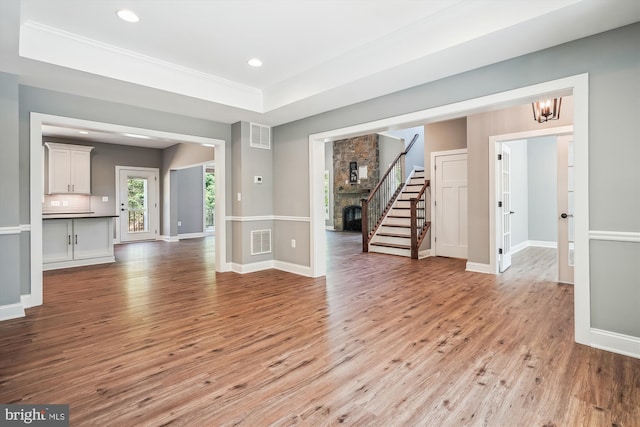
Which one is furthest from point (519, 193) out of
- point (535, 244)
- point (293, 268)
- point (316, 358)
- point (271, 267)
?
point (316, 358)

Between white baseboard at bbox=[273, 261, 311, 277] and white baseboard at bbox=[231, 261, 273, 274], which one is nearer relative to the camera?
white baseboard at bbox=[273, 261, 311, 277]

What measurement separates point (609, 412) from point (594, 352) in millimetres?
873

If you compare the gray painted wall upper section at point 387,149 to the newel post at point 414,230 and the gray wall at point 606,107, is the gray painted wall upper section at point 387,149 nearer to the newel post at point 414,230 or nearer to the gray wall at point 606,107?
the newel post at point 414,230

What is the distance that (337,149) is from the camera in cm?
1302

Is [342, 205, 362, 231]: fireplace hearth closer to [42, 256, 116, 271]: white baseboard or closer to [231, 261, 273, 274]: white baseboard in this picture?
[231, 261, 273, 274]: white baseboard

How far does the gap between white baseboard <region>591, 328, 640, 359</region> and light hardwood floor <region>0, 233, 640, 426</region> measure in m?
0.09

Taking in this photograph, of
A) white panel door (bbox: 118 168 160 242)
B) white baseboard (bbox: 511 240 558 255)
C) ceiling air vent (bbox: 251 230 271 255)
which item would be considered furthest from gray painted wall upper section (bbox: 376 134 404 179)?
white panel door (bbox: 118 168 160 242)

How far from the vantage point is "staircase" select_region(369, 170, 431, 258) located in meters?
6.93

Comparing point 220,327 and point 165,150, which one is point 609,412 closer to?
point 220,327

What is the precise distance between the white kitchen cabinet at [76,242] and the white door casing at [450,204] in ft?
21.5

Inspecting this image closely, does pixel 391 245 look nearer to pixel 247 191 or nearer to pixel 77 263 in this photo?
pixel 247 191

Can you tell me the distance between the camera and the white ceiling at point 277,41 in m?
2.52

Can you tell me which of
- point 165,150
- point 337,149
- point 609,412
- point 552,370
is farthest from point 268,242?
point 337,149

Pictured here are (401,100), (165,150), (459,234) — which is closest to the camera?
(401,100)
